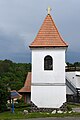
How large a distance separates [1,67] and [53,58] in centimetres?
6155

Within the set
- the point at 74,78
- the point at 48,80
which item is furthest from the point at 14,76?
the point at 48,80

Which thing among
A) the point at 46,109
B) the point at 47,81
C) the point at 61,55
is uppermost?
the point at 61,55

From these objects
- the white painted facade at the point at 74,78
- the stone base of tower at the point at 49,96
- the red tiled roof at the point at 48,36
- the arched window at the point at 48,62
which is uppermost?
the red tiled roof at the point at 48,36

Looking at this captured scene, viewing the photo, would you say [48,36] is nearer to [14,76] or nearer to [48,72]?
[48,72]

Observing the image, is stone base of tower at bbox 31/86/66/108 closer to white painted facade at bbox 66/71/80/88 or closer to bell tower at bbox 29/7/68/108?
bell tower at bbox 29/7/68/108

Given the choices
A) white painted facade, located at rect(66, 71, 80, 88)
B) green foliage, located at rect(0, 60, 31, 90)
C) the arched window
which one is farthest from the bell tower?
white painted facade, located at rect(66, 71, 80, 88)

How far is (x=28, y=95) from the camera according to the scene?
110ft

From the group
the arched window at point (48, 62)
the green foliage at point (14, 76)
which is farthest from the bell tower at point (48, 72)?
the green foliage at point (14, 76)

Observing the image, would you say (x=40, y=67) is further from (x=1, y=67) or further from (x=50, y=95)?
(x=1, y=67)

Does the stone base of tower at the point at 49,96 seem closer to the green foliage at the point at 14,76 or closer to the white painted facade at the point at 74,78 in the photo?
the green foliage at the point at 14,76

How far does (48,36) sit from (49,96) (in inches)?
171

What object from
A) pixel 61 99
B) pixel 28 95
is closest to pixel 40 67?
pixel 61 99

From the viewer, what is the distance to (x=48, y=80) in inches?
1086

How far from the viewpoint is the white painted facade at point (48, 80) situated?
2744 cm
